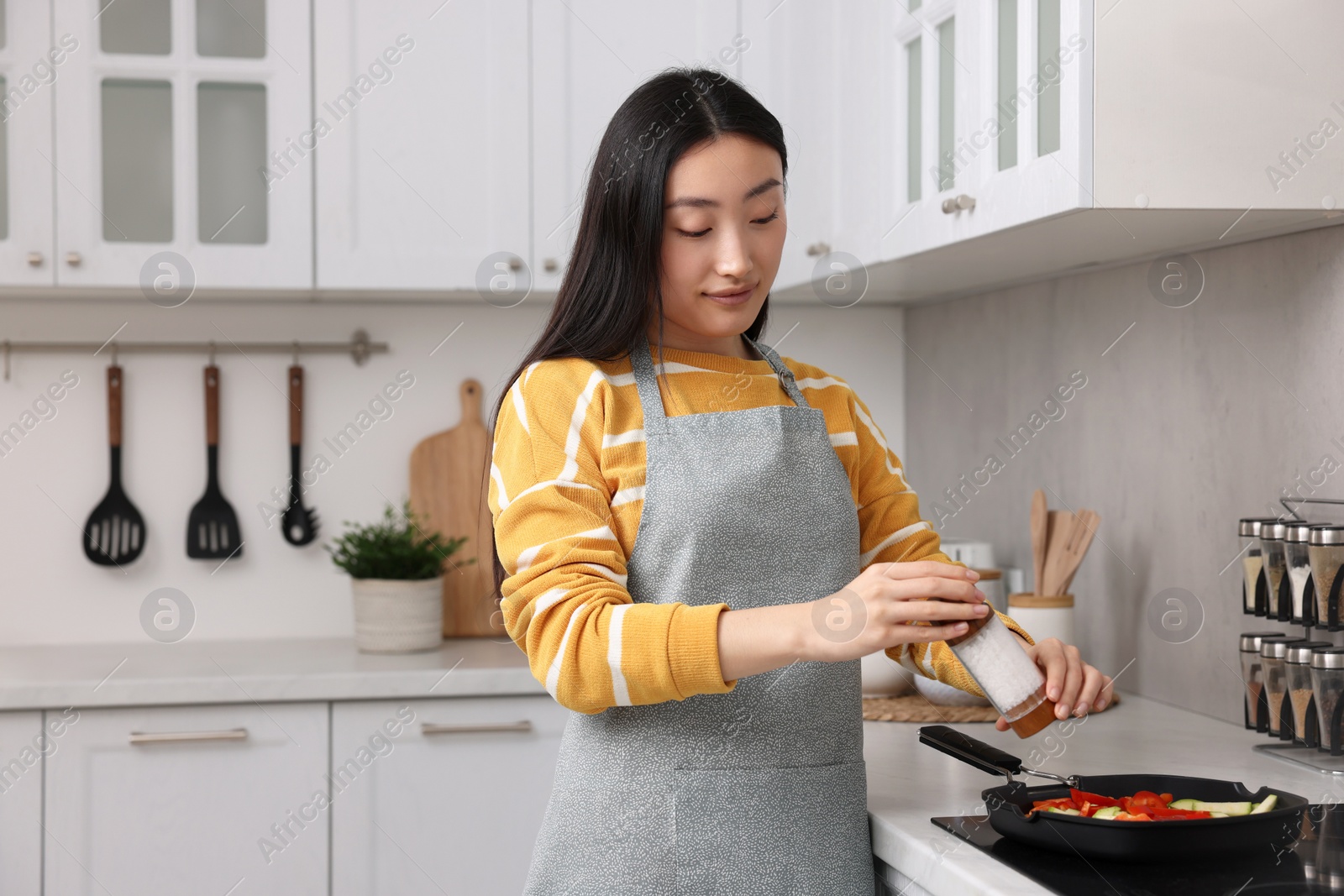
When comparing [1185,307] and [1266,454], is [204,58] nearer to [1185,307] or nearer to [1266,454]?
[1185,307]

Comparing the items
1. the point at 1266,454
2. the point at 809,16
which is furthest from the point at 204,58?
the point at 1266,454

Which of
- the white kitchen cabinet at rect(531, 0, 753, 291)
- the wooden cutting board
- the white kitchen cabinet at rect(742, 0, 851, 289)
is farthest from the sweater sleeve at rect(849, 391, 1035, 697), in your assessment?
the wooden cutting board

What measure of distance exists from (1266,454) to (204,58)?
5.44 ft

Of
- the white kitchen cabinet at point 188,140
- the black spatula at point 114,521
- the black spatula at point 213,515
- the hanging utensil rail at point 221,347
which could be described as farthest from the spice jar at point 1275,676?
the black spatula at point 114,521

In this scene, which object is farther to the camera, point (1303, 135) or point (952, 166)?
point (952, 166)

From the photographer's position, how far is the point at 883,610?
0.81 m

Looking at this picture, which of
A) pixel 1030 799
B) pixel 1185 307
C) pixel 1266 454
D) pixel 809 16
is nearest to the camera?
pixel 1030 799

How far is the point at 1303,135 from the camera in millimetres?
1164

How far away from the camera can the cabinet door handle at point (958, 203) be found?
137cm

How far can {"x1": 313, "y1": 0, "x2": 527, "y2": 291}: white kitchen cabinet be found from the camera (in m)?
1.97

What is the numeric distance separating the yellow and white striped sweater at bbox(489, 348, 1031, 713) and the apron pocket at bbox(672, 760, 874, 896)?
0.13 m

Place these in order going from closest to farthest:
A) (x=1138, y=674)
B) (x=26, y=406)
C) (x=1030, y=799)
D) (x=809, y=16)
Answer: (x=1030, y=799) → (x=1138, y=674) → (x=809, y=16) → (x=26, y=406)

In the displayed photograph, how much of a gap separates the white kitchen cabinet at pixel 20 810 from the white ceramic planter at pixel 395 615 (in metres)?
0.51

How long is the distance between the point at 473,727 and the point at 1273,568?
114 cm
